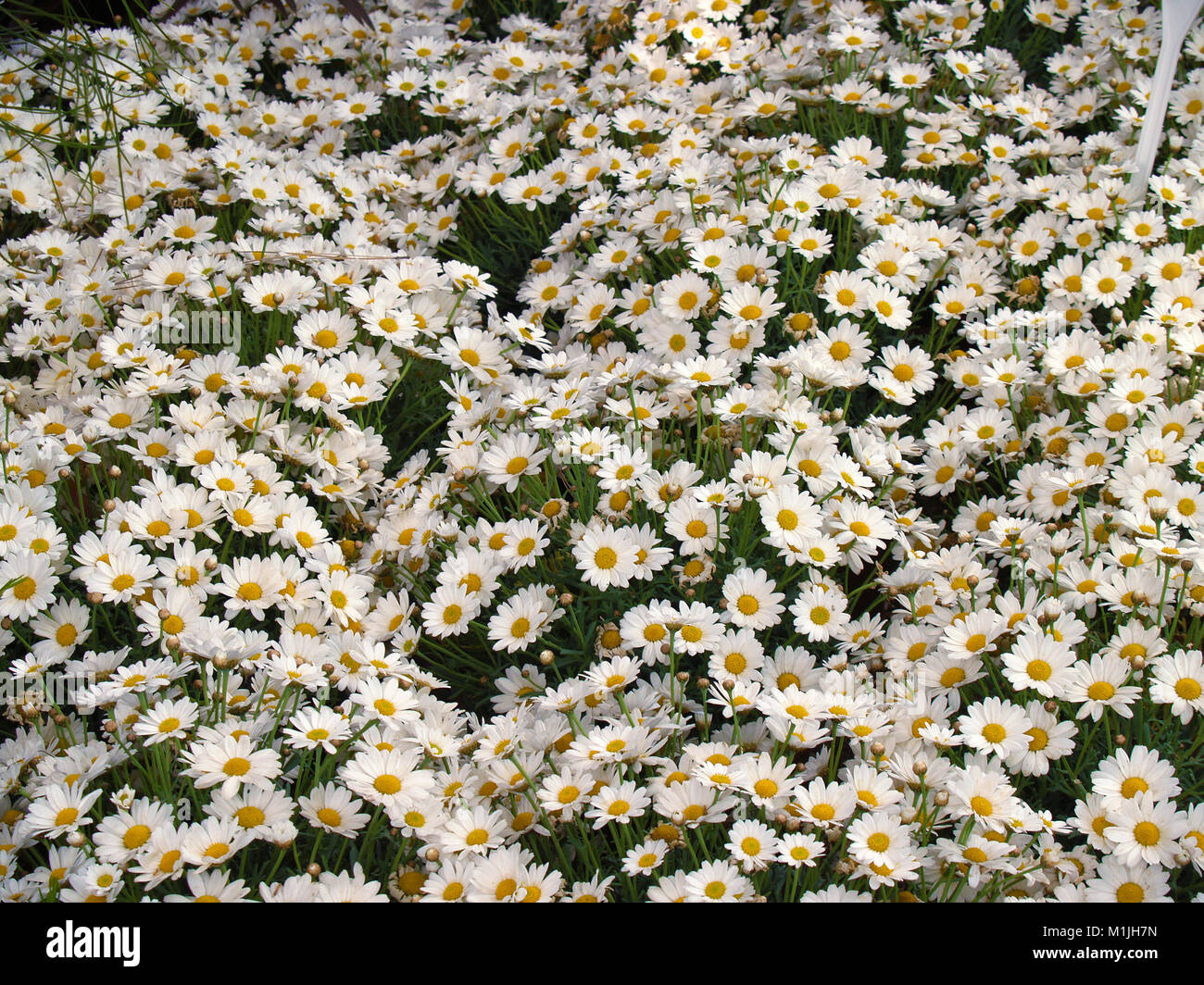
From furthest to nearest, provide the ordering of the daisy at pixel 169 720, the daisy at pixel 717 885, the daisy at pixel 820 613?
the daisy at pixel 820 613 → the daisy at pixel 169 720 → the daisy at pixel 717 885

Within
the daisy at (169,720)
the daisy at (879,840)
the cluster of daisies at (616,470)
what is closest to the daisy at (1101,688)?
the cluster of daisies at (616,470)

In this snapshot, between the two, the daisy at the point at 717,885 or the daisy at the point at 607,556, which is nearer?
the daisy at the point at 717,885

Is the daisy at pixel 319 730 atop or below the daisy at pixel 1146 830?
atop

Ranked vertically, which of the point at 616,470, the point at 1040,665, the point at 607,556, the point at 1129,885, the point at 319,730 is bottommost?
the point at 1129,885

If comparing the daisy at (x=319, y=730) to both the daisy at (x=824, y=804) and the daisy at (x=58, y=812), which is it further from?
the daisy at (x=824, y=804)

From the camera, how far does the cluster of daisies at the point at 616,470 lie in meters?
1.94

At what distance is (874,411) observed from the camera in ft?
10.0

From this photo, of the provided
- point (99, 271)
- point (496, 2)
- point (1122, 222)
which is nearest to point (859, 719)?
point (1122, 222)

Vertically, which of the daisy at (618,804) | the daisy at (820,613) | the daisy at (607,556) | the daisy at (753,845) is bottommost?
the daisy at (753,845)

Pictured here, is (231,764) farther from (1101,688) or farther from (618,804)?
(1101,688)

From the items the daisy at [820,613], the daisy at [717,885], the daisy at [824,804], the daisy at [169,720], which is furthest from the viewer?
the daisy at [820,613]

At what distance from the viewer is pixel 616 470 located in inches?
99.1

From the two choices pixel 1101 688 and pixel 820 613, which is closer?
pixel 1101 688

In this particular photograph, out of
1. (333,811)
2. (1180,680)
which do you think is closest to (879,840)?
(1180,680)
